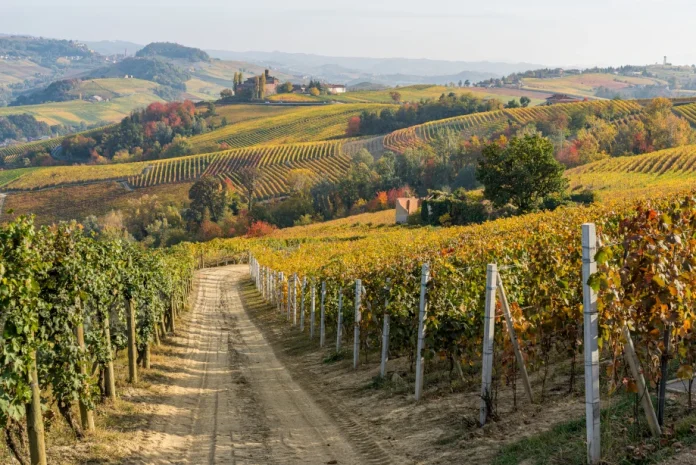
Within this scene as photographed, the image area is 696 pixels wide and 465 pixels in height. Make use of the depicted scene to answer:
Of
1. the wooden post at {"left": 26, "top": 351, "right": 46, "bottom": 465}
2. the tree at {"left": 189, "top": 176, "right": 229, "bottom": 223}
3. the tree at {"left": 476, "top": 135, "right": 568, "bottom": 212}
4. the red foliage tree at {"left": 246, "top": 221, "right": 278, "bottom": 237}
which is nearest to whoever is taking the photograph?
the wooden post at {"left": 26, "top": 351, "right": 46, "bottom": 465}

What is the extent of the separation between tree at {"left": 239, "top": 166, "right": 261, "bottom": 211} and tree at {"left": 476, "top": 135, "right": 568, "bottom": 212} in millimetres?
58576

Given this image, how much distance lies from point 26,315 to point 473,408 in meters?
5.75

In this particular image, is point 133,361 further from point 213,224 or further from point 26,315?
point 213,224

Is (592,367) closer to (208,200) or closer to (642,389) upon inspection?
(642,389)

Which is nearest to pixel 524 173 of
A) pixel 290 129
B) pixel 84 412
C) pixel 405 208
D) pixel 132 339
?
pixel 405 208

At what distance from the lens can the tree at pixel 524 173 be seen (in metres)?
50.0

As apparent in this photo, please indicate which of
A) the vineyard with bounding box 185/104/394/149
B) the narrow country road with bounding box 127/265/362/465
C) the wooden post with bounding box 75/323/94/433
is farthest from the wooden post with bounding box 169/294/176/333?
the vineyard with bounding box 185/104/394/149

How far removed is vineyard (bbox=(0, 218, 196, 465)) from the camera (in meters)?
7.29

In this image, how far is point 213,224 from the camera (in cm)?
9288

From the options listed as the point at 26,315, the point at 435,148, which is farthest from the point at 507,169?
the point at 435,148

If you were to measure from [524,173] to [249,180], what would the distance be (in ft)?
226

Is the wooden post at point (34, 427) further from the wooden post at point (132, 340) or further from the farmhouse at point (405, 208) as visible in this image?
the farmhouse at point (405, 208)

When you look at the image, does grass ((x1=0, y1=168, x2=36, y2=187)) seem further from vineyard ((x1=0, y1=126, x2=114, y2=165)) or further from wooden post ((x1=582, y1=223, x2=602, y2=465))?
wooden post ((x1=582, y1=223, x2=602, y2=465))

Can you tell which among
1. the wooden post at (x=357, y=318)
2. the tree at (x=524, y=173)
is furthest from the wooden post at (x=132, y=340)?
the tree at (x=524, y=173)
